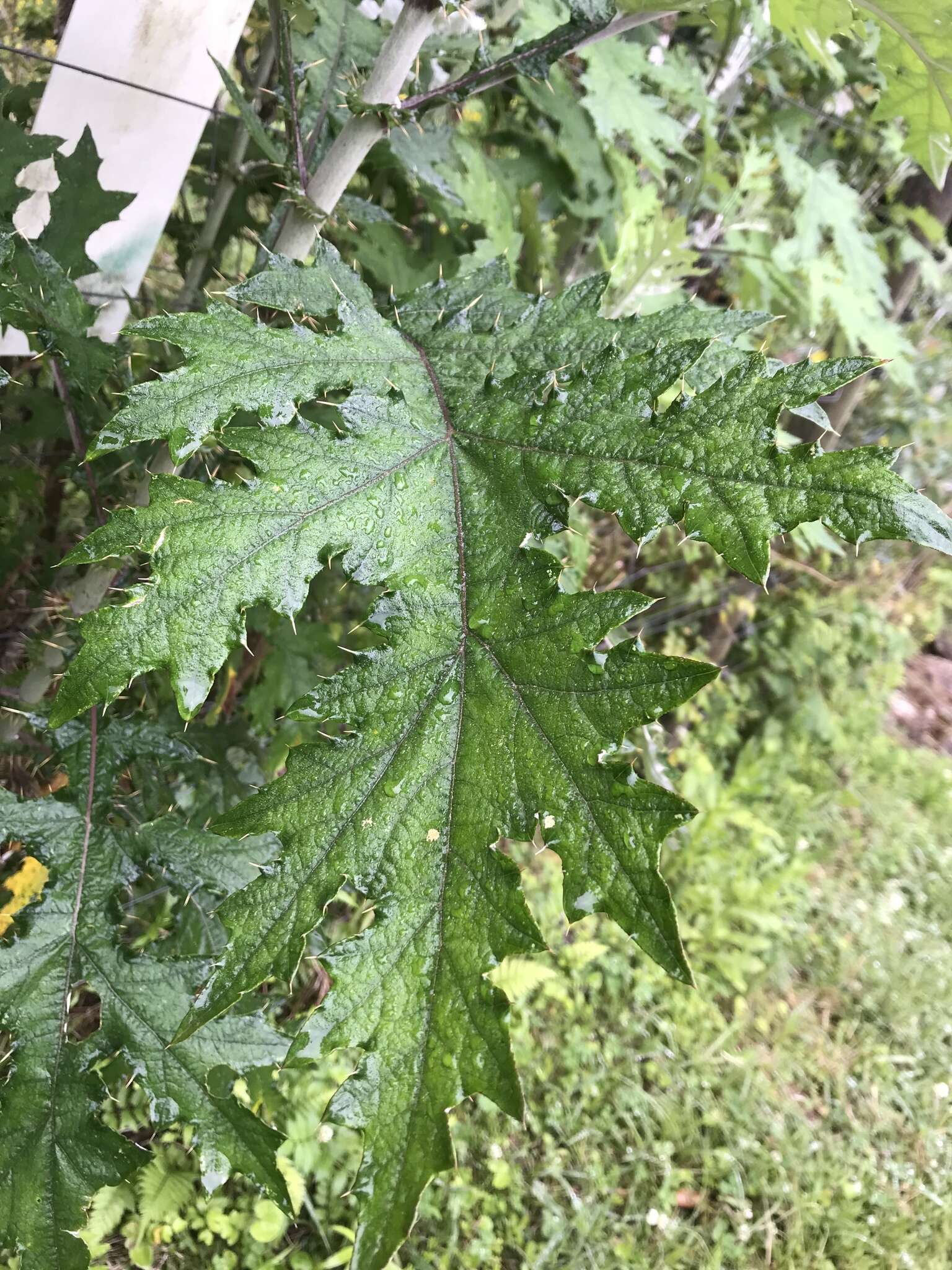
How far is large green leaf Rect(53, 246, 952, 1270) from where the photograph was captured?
502 mm

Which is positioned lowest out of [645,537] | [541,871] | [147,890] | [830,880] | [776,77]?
[830,880]

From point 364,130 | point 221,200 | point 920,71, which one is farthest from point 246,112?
point 920,71

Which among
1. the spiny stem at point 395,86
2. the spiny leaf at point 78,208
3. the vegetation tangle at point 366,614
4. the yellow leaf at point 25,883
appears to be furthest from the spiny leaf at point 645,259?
the yellow leaf at point 25,883

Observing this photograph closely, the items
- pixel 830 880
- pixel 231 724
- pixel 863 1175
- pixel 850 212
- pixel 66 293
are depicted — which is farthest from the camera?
pixel 830 880

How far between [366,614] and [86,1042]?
458 millimetres

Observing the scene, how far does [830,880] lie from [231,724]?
296cm

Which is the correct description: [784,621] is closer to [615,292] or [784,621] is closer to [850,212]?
[850,212]

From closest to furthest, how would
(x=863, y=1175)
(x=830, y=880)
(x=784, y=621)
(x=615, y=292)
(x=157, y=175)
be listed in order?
(x=157, y=175) < (x=615, y=292) < (x=863, y=1175) < (x=830, y=880) < (x=784, y=621)

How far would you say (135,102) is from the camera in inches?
36.0

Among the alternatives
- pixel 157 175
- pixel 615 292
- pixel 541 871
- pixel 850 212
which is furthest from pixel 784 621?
pixel 157 175

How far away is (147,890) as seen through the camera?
1.47m

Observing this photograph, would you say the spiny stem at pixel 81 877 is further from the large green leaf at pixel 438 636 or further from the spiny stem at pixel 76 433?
the large green leaf at pixel 438 636

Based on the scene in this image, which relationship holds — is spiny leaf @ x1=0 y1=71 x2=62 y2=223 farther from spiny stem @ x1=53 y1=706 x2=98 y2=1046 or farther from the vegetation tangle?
spiny stem @ x1=53 y1=706 x2=98 y2=1046

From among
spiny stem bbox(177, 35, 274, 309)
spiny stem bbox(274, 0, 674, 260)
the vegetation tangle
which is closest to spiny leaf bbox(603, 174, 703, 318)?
the vegetation tangle
